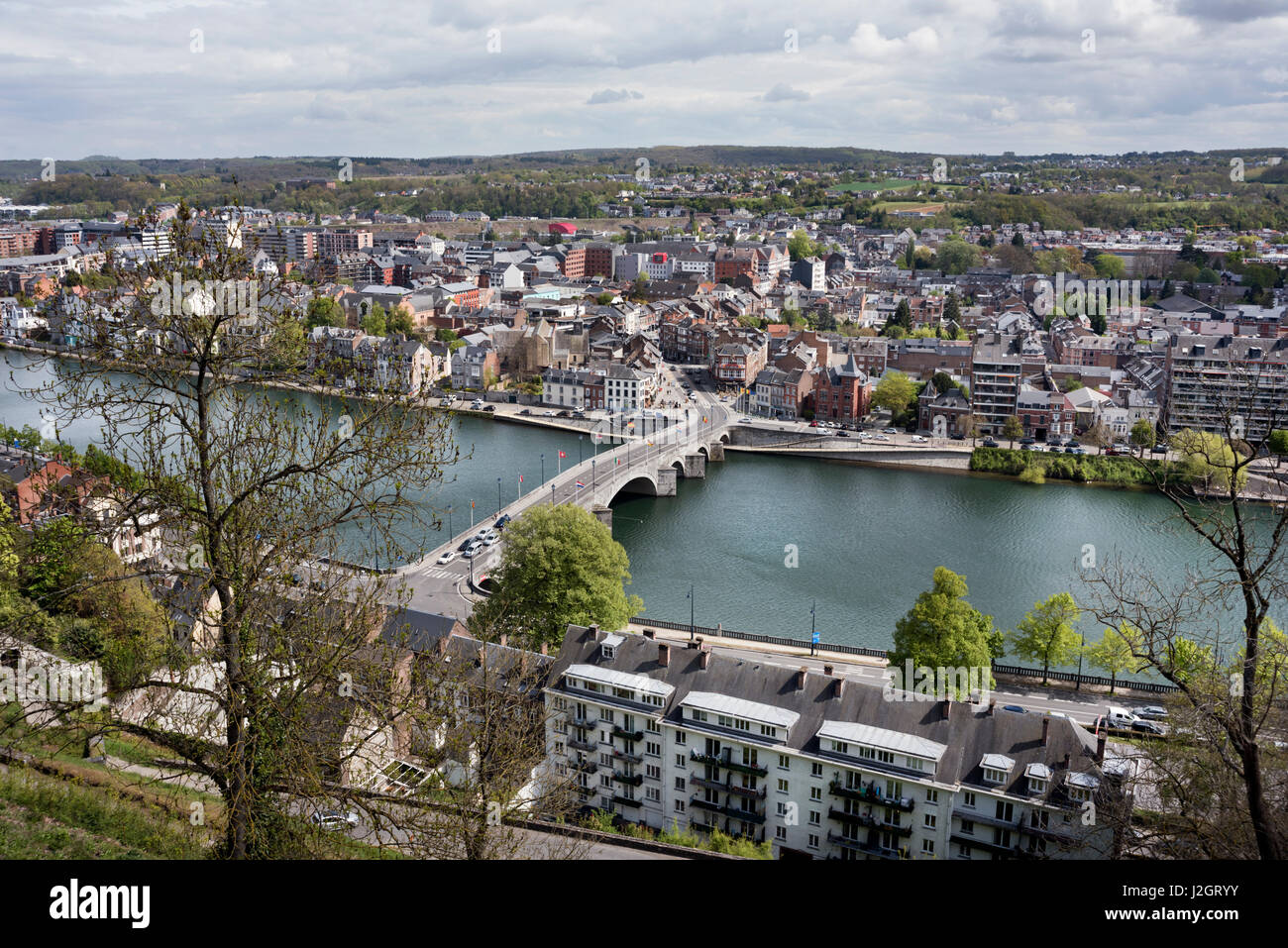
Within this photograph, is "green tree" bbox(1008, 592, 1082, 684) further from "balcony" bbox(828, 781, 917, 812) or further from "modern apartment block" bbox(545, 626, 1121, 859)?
"balcony" bbox(828, 781, 917, 812)

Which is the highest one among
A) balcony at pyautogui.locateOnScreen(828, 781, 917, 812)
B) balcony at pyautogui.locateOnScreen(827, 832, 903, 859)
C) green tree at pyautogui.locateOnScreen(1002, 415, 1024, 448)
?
green tree at pyautogui.locateOnScreen(1002, 415, 1024, 448)

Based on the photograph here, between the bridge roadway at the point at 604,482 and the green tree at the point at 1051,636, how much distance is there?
4.82m

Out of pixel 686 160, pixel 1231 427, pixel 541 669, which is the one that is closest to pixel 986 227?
pixel 541 669

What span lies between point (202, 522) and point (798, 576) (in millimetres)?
10216

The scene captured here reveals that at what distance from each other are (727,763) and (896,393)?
14465mm

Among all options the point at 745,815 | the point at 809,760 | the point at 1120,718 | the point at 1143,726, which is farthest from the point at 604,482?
the point at 809,760

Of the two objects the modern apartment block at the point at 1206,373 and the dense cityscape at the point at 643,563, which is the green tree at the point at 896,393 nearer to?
the dense cityscape at the point at 643,563

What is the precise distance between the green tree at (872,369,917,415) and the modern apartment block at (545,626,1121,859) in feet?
44.9

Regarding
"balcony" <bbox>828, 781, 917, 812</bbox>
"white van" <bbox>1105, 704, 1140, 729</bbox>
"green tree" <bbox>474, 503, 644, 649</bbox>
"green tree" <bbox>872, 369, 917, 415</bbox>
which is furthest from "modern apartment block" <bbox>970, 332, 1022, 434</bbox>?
"balcony" <bbox>828, 781, 917, 812</bbox>

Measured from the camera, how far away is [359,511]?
2.35 meters

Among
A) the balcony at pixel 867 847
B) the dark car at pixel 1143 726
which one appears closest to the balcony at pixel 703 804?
the balcony at pixel 867 847

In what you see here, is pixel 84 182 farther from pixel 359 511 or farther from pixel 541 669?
pixel 359 511

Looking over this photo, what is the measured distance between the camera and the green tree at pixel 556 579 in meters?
8.59

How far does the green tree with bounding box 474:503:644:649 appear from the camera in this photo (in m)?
8.59
